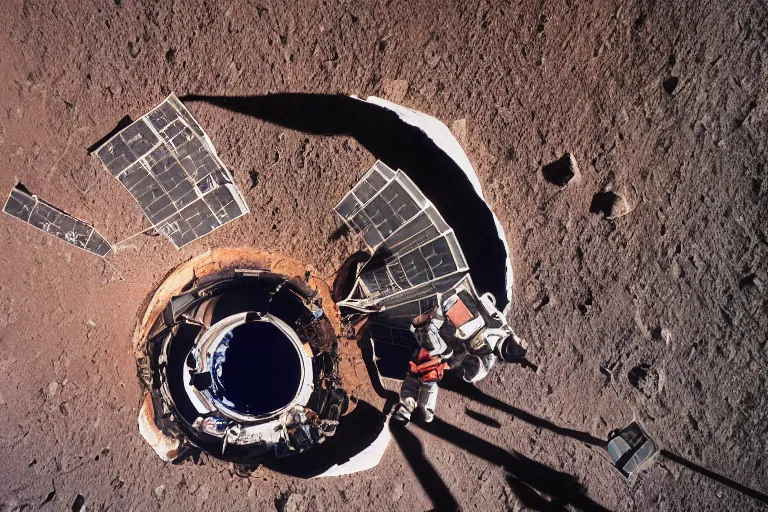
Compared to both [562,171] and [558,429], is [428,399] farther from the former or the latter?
[562,171]

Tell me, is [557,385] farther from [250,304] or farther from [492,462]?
[250,304]

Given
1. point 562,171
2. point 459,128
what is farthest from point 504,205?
point 459,128

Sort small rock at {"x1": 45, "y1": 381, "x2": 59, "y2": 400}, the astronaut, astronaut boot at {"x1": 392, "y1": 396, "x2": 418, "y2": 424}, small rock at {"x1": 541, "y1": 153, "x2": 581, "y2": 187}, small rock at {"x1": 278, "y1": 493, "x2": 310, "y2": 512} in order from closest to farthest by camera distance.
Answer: the astronaut → small rock at {"x1": 541, "y1": 153, "x2": 581, "y2": 187} → astronaut boot at {"x1": 392, "y1": 396, "x2": 418, "y2": 424} → small rock at {"x1": 45, "y1": 381, "x2": 59, "y2": 400} → small rock at {"x1": 278, "y1": 493, "x2": 310, "y2": 512}

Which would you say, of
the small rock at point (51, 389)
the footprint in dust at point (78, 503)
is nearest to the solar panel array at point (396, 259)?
the small rock at point (51, 389)

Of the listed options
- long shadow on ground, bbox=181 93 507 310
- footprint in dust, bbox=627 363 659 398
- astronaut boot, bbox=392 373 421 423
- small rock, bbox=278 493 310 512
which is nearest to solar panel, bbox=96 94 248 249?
long shadow on ground, bbox=181 93 507 310

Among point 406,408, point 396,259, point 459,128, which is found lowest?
point 406,408

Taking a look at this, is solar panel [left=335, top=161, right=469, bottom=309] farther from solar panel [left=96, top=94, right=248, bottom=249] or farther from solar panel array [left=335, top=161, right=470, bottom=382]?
solar panel [left=96, top=94, right=248, bottom=249]
